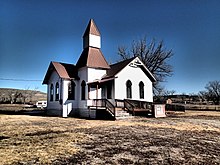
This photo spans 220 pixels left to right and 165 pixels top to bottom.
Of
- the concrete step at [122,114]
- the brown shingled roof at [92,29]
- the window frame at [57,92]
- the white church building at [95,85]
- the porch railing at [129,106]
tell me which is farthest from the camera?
the brown shingled roof at [92,29]

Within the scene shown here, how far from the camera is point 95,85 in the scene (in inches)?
753

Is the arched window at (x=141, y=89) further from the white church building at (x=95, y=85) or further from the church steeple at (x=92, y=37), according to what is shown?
the church steeple at (x=92, y=37)

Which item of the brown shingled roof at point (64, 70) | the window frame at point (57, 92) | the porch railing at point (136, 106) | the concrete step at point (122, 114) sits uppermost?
the brown shingled roof at point (64, 70)

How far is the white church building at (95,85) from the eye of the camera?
1844cm

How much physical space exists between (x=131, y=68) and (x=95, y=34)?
6514mm

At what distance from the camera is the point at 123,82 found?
19344 millimetres

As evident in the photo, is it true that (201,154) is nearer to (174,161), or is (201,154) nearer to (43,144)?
(174,161)

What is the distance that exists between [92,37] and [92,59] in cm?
339

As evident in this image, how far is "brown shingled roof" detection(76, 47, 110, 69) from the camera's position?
20.0m

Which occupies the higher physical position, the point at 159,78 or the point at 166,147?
the point at 159,78

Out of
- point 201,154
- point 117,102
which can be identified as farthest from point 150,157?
point 117,102

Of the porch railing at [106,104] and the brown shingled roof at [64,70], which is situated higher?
the brown shingled roof at [64,70]

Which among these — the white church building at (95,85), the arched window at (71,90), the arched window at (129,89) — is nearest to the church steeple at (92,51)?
the white church building at (95,85)

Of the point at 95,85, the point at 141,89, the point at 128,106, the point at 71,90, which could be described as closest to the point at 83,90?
the point at 71,90
